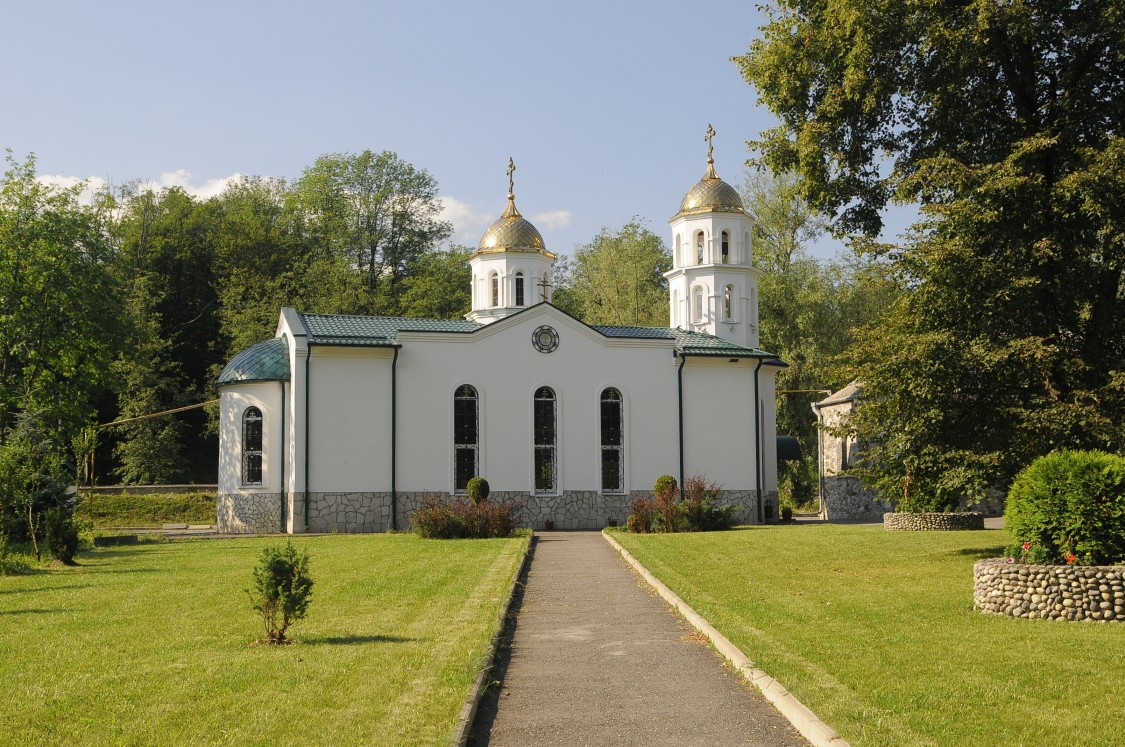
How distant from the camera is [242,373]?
3020 centimetres

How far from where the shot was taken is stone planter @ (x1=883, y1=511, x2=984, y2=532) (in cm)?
2858

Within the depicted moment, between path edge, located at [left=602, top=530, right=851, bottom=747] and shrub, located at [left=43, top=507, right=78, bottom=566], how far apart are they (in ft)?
38.1

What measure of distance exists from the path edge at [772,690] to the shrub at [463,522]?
1312cm

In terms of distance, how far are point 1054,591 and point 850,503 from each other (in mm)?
28183

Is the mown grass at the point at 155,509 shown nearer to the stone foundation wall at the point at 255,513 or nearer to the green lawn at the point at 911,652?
the stone foundation wall at the point at 255,513

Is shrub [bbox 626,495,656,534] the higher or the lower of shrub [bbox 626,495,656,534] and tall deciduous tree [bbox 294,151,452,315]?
the lower

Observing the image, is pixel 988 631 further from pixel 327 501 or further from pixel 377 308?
pixel 377 308

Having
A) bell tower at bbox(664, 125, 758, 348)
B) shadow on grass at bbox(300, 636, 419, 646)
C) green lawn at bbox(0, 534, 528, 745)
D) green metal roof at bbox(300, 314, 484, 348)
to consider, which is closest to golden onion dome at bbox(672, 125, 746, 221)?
bell tower at bbox(664, 125, 758, 348)

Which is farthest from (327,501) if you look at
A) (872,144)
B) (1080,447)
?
(1080,447)

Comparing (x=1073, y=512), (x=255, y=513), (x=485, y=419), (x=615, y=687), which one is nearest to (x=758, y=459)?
(x=485, y=419)

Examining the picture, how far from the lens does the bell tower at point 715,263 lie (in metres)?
36.3

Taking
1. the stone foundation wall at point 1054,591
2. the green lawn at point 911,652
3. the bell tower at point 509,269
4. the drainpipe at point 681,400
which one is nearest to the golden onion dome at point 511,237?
the bell tower at point 509,269

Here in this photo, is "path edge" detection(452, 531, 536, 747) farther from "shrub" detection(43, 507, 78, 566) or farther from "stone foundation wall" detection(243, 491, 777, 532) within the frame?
"stone foundation wall" detection(243, 491, 777, 532)

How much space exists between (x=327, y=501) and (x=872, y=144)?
1751 cm
